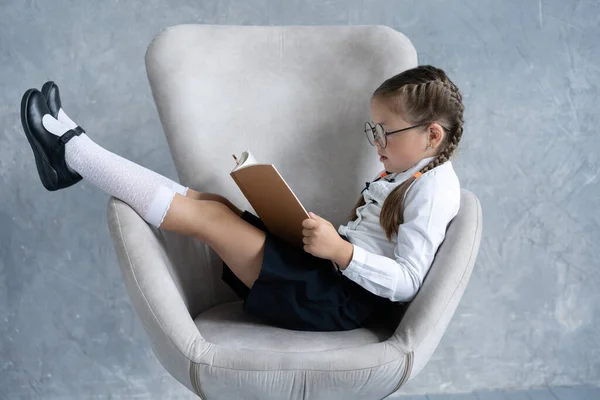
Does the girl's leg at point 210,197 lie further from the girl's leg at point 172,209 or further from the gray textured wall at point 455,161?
the gray textured wall at point 455,161

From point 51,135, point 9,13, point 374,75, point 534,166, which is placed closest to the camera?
point 51,135

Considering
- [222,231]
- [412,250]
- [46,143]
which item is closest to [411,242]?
[412,250]

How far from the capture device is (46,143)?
4.56 feet

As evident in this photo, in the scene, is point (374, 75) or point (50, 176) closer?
point (50, 176)

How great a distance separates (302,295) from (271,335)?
97 millimetres

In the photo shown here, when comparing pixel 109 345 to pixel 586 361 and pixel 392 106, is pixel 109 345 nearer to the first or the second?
pixel 392 106

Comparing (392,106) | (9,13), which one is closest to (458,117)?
(392,106)

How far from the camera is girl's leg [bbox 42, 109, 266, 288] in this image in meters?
1.34

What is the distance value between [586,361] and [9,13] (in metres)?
1.83

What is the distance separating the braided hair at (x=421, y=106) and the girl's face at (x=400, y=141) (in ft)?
0.05

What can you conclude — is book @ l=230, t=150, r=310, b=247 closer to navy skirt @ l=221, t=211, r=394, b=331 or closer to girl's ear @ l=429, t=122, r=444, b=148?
navy skirt @ l=221, t=211, r=394, b=331

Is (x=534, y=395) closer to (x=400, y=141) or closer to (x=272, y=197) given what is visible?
(x=400, y=141)

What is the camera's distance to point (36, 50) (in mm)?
1769

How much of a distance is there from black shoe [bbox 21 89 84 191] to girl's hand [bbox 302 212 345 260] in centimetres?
49
